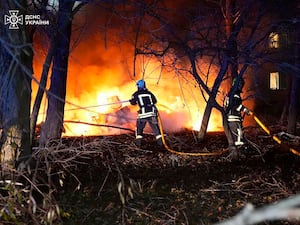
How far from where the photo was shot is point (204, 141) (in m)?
10.5

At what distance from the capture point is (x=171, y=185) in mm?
6125

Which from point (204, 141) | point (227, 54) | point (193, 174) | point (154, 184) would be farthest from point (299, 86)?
point (154, 184)

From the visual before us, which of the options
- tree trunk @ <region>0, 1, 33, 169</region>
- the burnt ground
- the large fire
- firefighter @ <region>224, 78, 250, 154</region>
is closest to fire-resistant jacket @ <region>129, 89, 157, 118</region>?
the burnt ground

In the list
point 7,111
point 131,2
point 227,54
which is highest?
point 131,2

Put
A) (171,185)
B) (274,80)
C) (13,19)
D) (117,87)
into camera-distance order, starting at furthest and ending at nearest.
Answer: (274,80) < (117,87) < (171,185) < (13,19)

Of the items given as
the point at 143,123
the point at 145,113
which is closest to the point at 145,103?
the point at 145,113

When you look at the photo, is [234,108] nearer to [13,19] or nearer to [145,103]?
[145,103]

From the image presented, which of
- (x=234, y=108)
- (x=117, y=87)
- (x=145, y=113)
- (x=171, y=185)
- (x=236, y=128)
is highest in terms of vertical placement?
(x=117, y=87)

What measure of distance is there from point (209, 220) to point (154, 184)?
5.11 feet

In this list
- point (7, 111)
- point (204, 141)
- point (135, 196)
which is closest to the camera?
point (135, 196)

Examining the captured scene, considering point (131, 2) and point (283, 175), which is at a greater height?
point (131, 2)

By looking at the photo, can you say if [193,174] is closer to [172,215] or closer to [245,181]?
[245,181]

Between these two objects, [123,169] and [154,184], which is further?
[123,169]

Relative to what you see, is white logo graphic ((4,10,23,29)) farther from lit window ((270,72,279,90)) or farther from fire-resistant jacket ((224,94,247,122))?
lit window ((270,72,279,90))
